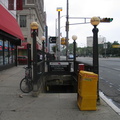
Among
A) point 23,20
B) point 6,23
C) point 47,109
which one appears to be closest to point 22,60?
point 6,23

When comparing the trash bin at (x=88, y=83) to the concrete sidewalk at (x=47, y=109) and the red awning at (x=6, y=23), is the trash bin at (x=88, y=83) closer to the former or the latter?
the concrete sidewalk at (x=47, y=109)

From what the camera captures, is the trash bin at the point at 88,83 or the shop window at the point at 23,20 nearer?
the trash bin at the point at 88,83

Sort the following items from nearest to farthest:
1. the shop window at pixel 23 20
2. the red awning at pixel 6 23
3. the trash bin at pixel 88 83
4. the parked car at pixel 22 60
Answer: the trash bin at pixel 88 83, the red awning at pixel 6 23, the parked car at pixel 22 60, the shop window at pixel 23 20

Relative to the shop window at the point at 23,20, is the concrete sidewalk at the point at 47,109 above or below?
below

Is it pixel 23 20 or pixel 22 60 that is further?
pixel 23 20

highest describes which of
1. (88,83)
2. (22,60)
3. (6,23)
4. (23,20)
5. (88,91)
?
(23,20)

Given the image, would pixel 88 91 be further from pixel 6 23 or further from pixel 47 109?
pixel 6 23

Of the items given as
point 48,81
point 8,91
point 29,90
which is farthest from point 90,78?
point 48,81

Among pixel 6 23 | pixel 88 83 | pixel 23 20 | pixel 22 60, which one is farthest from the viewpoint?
pixel 23 20

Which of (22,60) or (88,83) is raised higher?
(22,60)

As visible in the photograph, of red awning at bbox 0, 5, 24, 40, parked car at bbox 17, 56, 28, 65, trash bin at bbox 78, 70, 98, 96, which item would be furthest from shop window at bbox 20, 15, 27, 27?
trash bin at bbox 78, 70, 98, 96

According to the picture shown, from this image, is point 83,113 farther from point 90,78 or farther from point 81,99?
point 90,78

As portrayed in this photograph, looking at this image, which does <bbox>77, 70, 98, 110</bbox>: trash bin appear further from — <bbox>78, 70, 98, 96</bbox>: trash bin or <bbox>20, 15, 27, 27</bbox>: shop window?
<bbox>20, 15, 27, 27</bbox>: shop window

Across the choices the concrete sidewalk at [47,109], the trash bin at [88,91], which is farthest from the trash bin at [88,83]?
the concrete sidewalk at [47,109]
